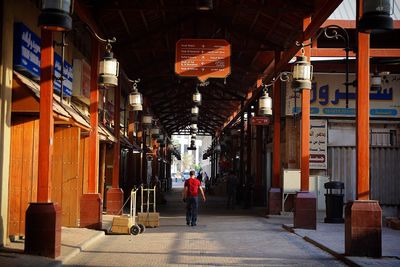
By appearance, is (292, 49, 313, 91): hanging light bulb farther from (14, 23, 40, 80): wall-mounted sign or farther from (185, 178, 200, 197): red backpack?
(185, 178, 200, 197): red backpack

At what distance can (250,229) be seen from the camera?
1819cm

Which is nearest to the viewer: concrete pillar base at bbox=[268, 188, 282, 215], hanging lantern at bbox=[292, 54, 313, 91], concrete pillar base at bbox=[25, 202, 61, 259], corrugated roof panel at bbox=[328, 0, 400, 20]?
concrete pillar base at bbox=[25, 202, 61, 259]

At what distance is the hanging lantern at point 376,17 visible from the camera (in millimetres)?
8883

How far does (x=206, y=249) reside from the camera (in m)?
13.3

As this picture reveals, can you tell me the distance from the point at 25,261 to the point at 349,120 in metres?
17.3

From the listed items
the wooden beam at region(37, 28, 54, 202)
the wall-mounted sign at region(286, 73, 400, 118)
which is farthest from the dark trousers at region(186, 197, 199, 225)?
the wooden beam at region(37, 28, 54, 202)

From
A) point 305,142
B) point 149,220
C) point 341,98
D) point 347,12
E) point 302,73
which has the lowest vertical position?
point 149,220

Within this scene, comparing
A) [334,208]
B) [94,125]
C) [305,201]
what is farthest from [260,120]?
[94,125]

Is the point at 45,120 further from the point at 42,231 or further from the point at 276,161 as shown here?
the point at 276,161

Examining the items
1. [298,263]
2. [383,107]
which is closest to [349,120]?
[383,107]

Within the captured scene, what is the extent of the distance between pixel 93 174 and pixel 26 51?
498 cm

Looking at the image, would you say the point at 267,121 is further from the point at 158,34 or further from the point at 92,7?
the point at 92,7

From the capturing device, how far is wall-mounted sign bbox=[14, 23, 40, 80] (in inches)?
486

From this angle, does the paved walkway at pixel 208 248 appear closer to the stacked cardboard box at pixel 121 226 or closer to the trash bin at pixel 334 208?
the stacked cardboard box at pixel 121 226
